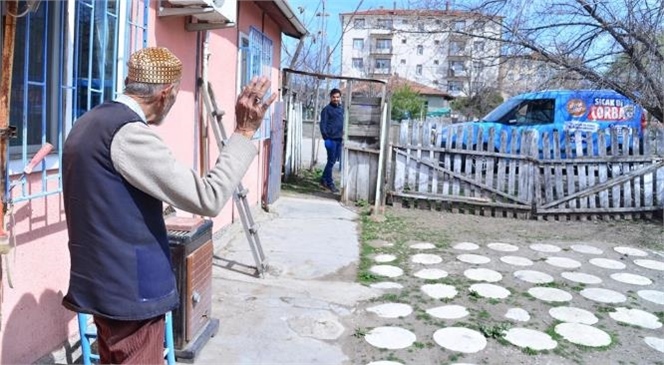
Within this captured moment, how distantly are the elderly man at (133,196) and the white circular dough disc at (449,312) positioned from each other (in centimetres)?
309

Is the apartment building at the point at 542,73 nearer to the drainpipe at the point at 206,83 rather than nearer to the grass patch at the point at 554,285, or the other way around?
the grass patch at the point at 554,285

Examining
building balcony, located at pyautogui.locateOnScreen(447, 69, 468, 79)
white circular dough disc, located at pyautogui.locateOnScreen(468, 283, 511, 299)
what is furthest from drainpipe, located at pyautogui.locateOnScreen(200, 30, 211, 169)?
building balcony, located at pyautogui.locateOnScreen(447, 69, 468, 79)

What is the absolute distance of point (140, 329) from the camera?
1905 mm

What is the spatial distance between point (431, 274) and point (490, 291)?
0.69 metres

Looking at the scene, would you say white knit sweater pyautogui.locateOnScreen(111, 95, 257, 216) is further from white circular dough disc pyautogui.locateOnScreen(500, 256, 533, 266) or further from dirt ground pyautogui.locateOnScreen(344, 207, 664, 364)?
white circular dough disc pyautogui.locateOnScreen(500, 256, 533, 266)

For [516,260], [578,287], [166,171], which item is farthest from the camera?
[516,260]

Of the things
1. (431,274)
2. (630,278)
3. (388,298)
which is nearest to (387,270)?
(431,274)

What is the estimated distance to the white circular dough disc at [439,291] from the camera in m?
5.14

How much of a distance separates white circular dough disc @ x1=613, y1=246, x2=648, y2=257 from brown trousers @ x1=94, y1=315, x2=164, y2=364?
21.3ft

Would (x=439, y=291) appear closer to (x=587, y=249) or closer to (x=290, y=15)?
(x=587, y=249)

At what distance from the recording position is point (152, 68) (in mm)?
1862

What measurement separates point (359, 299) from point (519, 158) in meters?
4.96

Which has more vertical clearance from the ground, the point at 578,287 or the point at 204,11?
the point at 204,11

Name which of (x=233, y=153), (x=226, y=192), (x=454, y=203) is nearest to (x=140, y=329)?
(x=226, y=192)
